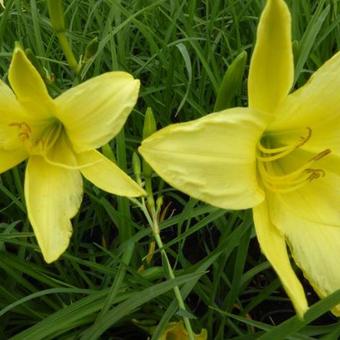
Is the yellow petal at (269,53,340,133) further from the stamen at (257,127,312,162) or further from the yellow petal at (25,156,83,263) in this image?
the yellow petal at (25,156,83,263)

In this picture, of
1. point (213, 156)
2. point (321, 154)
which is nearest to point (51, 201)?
point (213, 156)

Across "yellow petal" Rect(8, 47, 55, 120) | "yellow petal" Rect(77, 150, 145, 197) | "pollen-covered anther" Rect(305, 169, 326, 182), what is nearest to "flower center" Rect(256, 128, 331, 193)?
"pollen-covered anther" Rect(305, 169, 326, 182)

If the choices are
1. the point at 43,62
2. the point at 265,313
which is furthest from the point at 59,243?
the point at 43,62

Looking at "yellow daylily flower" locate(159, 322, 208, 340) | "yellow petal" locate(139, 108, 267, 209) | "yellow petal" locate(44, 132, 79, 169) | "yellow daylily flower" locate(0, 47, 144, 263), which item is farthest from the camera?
"yellow daylily flower" locate(159, 322, 208, 340)

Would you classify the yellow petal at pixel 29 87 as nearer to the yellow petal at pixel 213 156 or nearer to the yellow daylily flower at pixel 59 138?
the yellow daylily flower at pixel 59 138

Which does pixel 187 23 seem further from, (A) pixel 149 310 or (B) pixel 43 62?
(A) pixel 149 310

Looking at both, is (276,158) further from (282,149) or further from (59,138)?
(59,138)

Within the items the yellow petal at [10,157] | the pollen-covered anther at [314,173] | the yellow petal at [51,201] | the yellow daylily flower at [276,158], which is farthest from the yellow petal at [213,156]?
the yellow petal at [10,157]

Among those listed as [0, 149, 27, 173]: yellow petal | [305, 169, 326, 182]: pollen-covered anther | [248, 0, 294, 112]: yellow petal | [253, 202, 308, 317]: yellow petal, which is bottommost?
[253, 202, 308, 317]: yellow petal
